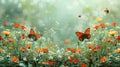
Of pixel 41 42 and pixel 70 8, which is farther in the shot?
pixel 70 8

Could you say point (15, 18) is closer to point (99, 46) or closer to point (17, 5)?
point (17, 5)

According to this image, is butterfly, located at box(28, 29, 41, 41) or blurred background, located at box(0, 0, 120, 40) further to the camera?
blurred background, located at box(0, 0, 120, 40)

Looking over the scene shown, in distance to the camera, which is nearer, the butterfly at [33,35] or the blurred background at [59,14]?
the butterfly at [33,35]

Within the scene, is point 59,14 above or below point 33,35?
above

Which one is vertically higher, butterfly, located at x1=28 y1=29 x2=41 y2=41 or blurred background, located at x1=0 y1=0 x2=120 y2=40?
blurred background, located at x1=0 y1=0 x2=120 y2=40

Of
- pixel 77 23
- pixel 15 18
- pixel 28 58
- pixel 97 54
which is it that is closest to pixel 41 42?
pixel 28 58

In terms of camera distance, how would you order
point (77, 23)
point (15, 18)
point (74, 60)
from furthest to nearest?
point (15, 18) < point (77, 23) < point (74, 60)

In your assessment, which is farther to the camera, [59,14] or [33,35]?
[59,14]

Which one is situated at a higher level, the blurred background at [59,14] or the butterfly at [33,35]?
the blurred background at [59,14]
